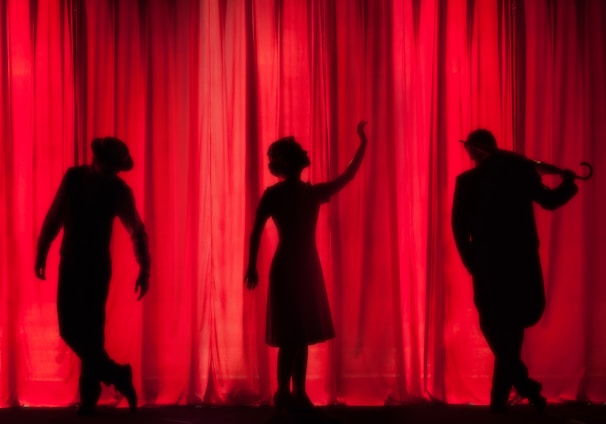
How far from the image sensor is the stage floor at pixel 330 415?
9.23 ft

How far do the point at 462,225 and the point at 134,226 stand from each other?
163cm

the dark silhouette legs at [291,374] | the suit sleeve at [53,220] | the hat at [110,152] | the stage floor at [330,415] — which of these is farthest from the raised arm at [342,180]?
the suit sleeve at [53,220]

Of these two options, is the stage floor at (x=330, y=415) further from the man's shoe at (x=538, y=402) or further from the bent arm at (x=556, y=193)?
the bent arm at (x=556, y=193)

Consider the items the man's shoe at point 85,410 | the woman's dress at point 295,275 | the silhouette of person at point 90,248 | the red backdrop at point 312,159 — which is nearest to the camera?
the woman's dress at point 295,275

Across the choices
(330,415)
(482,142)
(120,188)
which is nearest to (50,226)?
(120,188)

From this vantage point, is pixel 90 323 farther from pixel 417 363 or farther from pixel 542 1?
pixel 542 1

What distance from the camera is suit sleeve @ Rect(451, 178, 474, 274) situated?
9.16 ft

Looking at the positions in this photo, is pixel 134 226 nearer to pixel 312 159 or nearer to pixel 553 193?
pixel 312 159

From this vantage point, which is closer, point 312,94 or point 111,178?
point 111,178

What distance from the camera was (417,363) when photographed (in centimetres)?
323

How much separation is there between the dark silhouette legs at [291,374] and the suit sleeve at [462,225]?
890 millimetres

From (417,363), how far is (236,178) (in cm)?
148

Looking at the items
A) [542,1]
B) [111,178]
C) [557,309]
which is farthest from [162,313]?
[542,1]

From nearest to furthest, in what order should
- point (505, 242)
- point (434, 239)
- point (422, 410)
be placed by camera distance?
point (505, 242) < point (422, 410) < point (434, 239)
